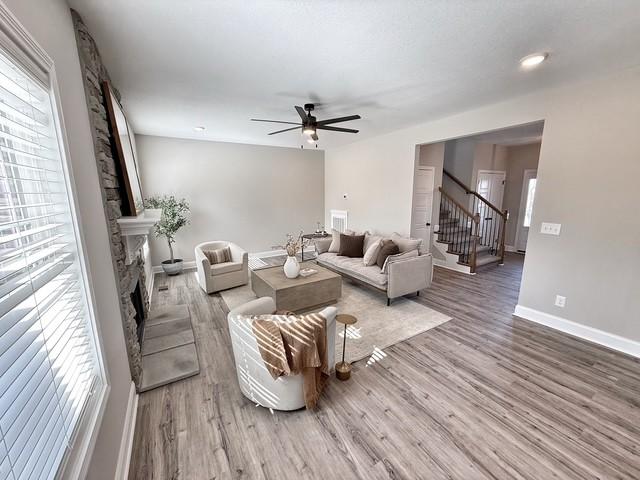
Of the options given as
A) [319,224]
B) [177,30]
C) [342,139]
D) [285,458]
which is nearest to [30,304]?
[285,458]

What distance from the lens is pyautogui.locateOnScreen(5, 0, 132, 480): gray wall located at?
4.06ft

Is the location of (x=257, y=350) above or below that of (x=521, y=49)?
below

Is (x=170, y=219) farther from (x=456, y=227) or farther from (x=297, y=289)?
(x=456, y=227)

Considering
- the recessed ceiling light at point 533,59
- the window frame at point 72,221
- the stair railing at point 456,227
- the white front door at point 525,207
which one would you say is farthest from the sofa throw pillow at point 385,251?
the white front door at point 525,207

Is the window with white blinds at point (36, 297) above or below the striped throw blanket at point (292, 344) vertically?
above

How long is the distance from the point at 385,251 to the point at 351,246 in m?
0.83

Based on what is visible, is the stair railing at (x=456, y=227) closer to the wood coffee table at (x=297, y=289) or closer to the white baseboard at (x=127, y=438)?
the wood coffee table at (x=297, y=289)

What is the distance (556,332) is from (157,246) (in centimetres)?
664

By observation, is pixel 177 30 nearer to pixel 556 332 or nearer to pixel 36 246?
pixel 36 246

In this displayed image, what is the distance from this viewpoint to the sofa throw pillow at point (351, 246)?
4648mm

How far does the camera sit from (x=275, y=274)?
3.79m

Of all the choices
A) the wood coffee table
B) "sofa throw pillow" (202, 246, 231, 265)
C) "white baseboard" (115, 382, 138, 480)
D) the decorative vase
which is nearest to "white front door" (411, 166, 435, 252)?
the wood coffee table

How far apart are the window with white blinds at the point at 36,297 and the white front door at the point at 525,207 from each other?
28.0 feet

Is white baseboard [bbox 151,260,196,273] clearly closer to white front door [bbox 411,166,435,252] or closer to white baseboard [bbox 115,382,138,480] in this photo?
white baseboard [bbox 115,382,138,480]
